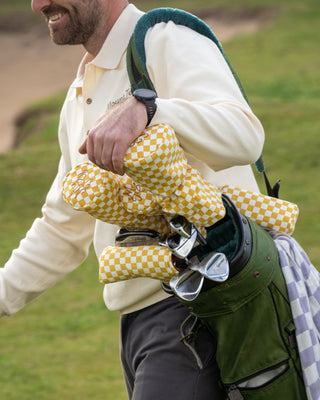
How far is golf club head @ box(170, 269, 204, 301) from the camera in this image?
5.58 feet

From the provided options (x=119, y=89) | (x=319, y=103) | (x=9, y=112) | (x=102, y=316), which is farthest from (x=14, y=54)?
(x=119, y=89)

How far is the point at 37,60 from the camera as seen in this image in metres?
20.2

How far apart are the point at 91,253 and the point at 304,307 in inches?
209

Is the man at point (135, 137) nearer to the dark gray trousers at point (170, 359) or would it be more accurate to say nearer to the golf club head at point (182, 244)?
the dark gray trousers at point (170, 359)

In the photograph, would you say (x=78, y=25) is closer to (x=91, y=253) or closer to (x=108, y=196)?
(x=108, y=196)

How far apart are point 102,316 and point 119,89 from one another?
152 inches

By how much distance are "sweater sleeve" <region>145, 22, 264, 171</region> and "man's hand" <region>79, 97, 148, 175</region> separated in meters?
0.05

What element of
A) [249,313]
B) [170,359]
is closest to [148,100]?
[249,313]

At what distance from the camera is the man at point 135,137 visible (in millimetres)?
1720

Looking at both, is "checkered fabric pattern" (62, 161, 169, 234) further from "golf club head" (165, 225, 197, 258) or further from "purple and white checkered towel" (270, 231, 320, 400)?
"purple and white checkered towel" (270, 231, 320, 400)

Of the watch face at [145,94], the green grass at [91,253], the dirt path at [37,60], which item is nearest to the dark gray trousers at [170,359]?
the watch face at [145,94]

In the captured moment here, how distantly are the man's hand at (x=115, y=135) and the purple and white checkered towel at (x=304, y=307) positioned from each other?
465mm

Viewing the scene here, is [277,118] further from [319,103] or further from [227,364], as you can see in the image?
[227,364]

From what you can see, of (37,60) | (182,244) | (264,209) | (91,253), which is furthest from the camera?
(37,60)
